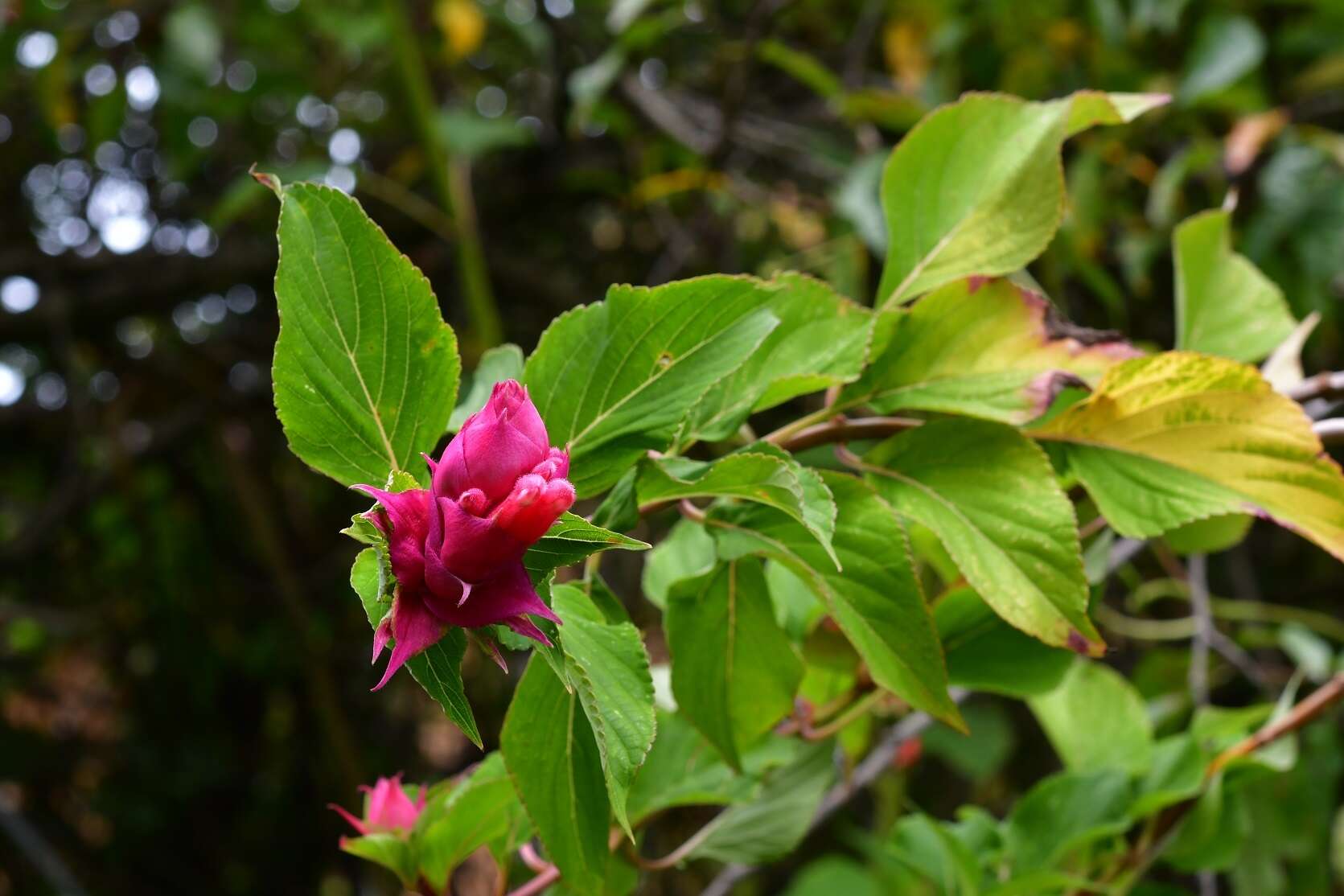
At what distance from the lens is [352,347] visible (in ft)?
0.95

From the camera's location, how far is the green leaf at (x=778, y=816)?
1.46 ft

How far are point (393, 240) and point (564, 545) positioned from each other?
133cm

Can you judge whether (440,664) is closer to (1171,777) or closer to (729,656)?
(729,656)

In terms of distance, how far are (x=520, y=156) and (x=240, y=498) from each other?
63 cm

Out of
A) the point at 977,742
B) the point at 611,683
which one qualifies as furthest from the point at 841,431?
the point at 977,742

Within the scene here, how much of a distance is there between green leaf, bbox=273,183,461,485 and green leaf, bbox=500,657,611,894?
0.27 ft

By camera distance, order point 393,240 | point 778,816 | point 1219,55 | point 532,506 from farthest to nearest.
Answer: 1. point 393,240
2. point 1219,55
3. point 778,816
4. point 532,506

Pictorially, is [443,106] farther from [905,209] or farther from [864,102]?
[905,209]

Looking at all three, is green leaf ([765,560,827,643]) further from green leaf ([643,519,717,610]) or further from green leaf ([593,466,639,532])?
green leaf ([593,466,639,532])

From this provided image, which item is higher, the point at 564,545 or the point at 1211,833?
the point at 564,545

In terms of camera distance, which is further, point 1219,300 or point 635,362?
point 1219,300

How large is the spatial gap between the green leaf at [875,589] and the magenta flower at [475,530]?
0.11 metres

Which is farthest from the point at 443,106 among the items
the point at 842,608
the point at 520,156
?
the point at 842,608

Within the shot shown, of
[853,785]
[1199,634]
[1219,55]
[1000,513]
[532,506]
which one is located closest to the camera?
[532,506]
